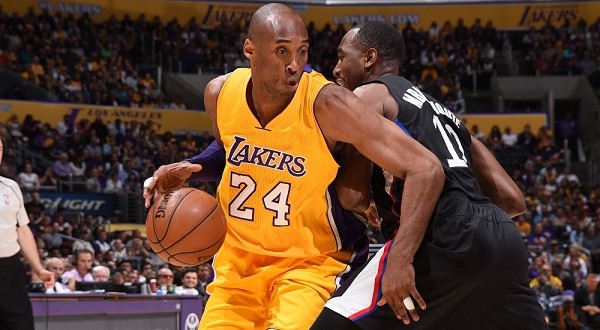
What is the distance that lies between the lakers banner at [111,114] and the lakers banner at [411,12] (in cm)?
553

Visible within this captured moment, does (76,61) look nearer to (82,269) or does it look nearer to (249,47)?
(82,269)

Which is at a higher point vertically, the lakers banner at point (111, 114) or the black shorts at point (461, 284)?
the black shorts at point (461, 284)

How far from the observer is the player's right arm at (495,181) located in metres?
3.86

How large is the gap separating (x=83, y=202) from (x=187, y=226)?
1261 centimetres

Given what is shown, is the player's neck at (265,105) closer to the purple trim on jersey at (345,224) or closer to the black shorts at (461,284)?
the purple trim on jersey at (345,224)

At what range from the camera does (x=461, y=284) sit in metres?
3.19

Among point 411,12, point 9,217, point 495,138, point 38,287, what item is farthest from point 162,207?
point 411,12

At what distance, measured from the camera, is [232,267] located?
3818 millimetres

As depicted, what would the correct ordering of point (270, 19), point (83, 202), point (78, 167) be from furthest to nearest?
point (78, 167)
point (83, 202)
point (270, 19)

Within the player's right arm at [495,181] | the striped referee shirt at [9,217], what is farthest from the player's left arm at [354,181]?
the striped referee shirt at [9,217]

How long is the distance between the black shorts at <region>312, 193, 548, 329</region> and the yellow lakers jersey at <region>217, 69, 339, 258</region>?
19.7 inches


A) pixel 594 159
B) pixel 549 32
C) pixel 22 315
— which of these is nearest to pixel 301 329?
pixel 22 315

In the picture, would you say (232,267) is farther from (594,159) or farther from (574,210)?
(594,159)

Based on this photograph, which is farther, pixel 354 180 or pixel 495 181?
pixel 495 181
